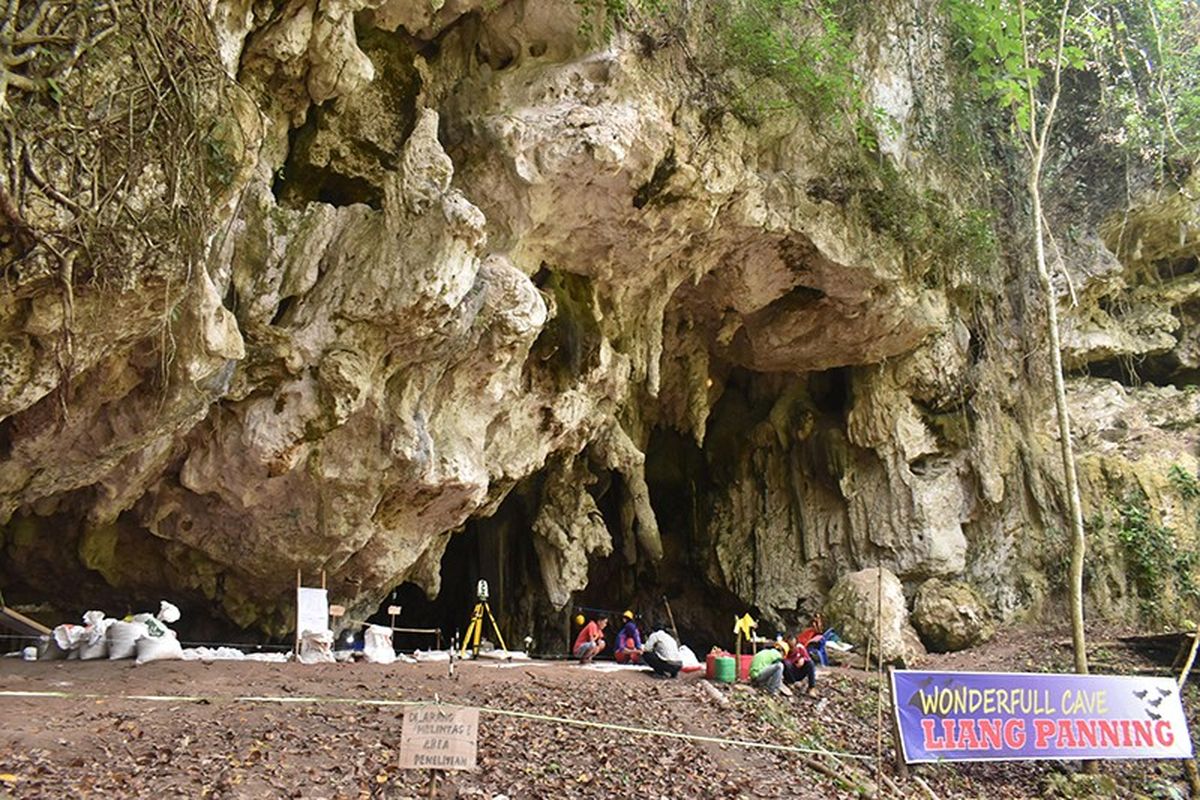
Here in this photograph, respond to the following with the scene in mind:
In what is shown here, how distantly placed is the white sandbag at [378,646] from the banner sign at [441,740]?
5018 mm

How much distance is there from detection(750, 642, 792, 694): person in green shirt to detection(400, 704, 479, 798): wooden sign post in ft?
18.4

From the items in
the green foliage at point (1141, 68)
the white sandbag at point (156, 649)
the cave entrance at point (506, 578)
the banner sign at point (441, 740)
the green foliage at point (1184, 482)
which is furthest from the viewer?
the green foliage at point (1141, 68)

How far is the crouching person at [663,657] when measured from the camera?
991 centimetres

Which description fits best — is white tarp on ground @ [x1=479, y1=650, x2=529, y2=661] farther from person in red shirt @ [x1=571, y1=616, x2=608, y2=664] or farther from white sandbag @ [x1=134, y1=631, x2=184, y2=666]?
white sandbag @ [x1=134, y1=631, x2=184, y2=666]

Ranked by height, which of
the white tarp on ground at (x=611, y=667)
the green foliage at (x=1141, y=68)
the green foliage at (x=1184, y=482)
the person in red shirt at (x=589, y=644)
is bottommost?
the white tarp on ground at (x=611, y=667)

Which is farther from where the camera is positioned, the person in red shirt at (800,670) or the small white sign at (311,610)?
the person in red shirt at (800,670)

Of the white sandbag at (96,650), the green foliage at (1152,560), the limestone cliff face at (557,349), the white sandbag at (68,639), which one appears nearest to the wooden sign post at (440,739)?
the limestone cliff face at (557,349)

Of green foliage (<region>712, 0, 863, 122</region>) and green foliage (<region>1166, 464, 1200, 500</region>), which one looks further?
green foliage (<region>1166, 464, 1200, 500</region>)

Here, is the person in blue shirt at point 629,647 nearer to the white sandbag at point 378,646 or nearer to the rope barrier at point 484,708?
the white sandbag at point 378,646

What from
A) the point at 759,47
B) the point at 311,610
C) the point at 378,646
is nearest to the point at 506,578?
the point at 378,646

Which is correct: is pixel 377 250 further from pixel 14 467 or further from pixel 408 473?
pixel 14 467

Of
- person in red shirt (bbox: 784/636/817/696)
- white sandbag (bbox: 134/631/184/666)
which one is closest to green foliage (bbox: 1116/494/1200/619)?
person in red shirt (bbox: 784/636/817/696)

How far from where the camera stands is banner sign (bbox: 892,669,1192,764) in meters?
7.52

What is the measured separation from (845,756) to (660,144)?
24.2ft
